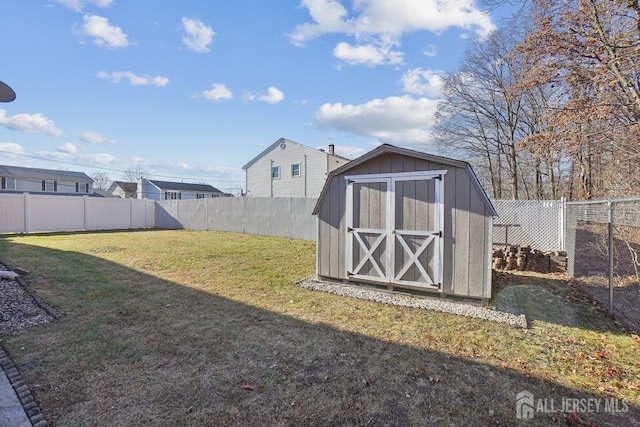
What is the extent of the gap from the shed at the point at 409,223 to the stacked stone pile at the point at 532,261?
3599 millimetres

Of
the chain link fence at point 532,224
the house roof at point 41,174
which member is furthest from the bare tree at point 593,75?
the house roof at point 41,174

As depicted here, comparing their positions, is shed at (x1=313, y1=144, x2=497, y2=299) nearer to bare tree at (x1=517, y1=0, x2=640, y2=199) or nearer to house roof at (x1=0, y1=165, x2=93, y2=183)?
bare tree at (x1=517, y1=0, x2=640, y2=199)

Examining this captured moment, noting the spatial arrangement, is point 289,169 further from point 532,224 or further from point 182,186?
point 182,186

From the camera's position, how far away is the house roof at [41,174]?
84.6 feet

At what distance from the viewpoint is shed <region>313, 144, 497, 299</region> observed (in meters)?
4.55

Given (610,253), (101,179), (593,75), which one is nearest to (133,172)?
(101,179)

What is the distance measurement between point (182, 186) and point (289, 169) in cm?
2031

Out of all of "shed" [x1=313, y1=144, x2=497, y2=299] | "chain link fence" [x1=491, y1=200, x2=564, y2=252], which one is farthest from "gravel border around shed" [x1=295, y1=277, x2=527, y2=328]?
"chain link fence" [x1=491, y1=200, x2=564, y2=252]

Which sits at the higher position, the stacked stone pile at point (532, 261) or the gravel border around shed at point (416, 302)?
the stacked stone pile at point (532, 261)

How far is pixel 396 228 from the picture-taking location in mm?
5082

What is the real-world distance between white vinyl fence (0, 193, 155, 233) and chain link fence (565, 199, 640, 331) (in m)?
20.4

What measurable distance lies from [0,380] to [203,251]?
6972 millimetres

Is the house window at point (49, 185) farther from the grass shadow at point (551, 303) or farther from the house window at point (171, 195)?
the grass shadow at point (551, 303)

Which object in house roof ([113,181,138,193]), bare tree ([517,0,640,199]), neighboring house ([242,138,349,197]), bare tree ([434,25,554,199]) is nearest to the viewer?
bare tree ([517,0,640,199])
